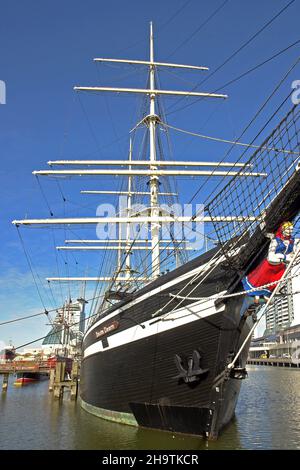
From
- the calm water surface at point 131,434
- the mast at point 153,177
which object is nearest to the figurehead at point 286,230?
the calm water surface at point 131,434

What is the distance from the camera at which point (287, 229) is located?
311 inches

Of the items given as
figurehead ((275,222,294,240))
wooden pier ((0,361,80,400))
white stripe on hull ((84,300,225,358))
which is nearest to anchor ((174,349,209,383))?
white stripe on hull ((84,300,225,358))

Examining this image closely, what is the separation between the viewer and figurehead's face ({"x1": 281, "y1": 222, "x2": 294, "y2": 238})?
788 cm

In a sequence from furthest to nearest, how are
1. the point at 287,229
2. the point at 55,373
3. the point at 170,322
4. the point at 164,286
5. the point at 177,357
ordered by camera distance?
the point at 55,373 → the point at 164,286 → the point at 170,322 → the point at 177,357 → the point at 287,229

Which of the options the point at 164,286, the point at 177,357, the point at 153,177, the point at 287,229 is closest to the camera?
the point at 287,229

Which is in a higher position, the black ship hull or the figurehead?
the figurehead

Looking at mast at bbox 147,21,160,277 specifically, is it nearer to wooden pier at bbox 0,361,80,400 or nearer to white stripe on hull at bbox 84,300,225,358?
white stripe on hull at bbox 84,300,225,358

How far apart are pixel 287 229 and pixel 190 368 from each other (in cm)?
380

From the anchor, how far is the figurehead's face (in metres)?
3.34

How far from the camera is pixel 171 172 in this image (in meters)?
18.3

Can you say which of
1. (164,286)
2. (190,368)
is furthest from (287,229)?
(190,368)

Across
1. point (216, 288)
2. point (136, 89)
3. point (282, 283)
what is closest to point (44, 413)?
point (216, 288)

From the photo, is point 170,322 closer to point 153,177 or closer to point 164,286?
point 164,286

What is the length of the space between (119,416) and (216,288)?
17.2 ft
